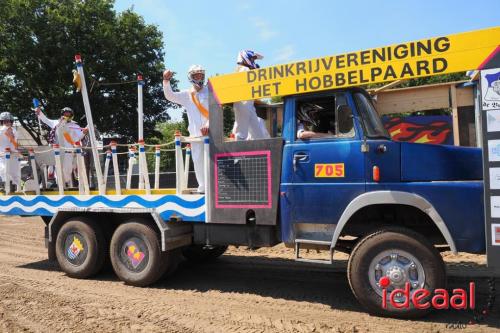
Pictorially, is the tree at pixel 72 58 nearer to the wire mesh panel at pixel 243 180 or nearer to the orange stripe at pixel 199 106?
the orange stripe at pixel 199 106

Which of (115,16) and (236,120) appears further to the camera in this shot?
(115,16)

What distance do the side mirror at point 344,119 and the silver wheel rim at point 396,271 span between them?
1386mm

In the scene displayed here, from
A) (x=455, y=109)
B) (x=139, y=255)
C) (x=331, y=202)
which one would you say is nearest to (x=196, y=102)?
(x=139, y=255)

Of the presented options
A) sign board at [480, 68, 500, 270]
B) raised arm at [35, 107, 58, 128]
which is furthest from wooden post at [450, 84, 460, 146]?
raised arm at [35, 107, 58, 128]

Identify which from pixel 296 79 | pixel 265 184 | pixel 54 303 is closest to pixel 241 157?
pixel 265 184

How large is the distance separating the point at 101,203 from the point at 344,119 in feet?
12.6

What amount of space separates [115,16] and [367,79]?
22.4 meters

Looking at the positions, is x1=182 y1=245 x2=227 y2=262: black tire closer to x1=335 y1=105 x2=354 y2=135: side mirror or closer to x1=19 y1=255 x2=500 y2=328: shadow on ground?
x1=19 y1=255 x2=500 y2=328: shadow on ground

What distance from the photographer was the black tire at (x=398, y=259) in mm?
4344

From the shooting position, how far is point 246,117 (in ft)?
19.1

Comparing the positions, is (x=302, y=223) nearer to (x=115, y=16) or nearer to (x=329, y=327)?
(x=329, y=327)

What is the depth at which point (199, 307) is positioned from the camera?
17.1 feet

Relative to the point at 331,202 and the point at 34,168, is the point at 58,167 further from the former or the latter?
the point at 331,202

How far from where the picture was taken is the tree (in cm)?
2136
